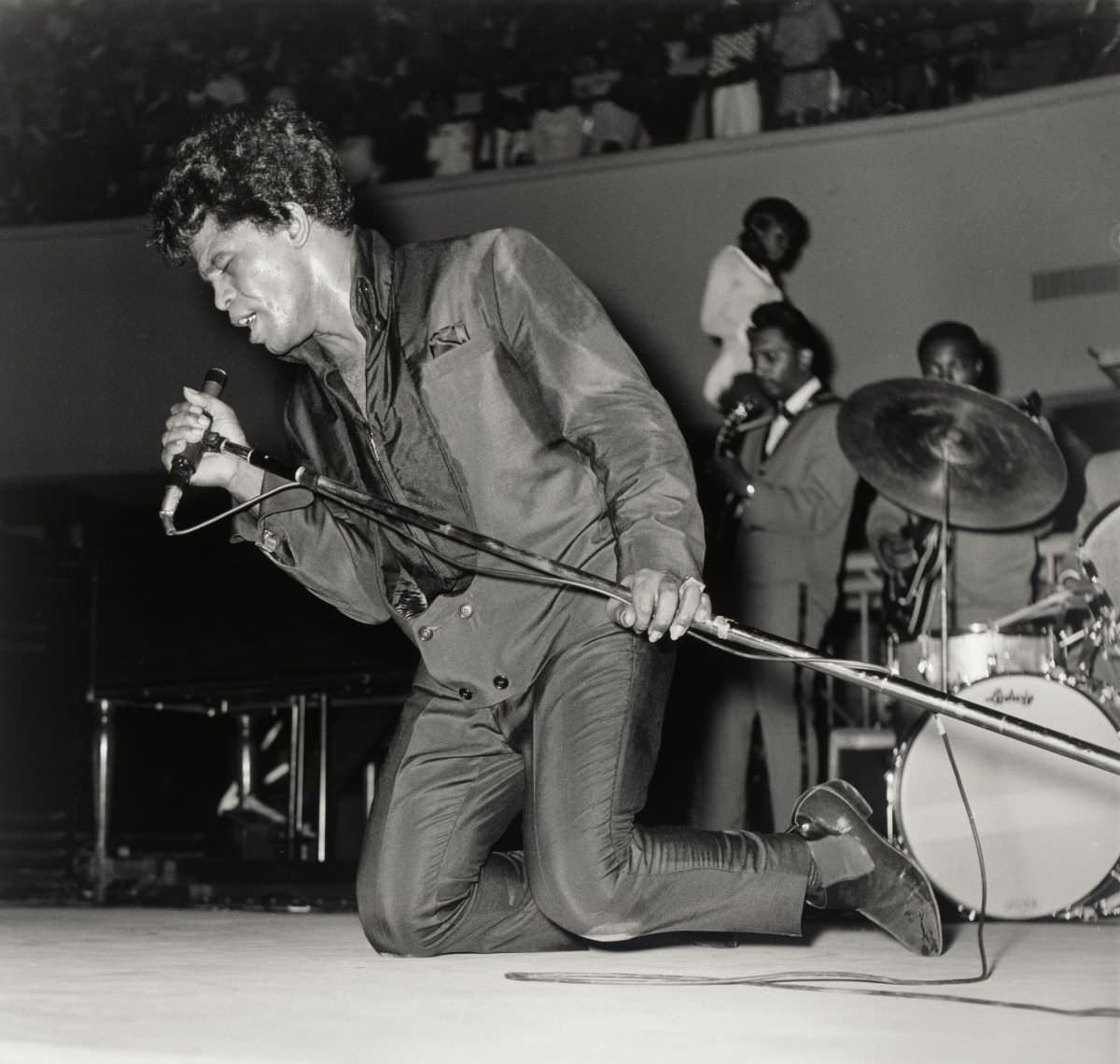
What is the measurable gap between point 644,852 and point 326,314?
984mm

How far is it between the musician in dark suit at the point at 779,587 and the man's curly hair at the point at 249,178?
2.44 metres

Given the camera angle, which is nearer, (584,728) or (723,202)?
(584,728)

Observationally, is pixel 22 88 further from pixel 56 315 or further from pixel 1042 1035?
pixel 1042 1035

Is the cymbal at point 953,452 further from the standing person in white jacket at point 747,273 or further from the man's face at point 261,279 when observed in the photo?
the standing person in white jacket at point 747,273

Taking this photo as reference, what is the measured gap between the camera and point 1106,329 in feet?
21.2

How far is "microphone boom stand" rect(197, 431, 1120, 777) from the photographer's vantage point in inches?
70.9

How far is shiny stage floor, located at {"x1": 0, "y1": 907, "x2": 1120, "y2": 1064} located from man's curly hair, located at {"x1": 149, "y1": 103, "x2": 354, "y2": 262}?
3.84 feet

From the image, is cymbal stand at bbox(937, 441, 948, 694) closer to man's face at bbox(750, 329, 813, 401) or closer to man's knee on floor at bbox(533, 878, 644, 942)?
man's face at bbox(750, 329, 813, 401)

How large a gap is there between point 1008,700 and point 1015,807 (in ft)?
0.90

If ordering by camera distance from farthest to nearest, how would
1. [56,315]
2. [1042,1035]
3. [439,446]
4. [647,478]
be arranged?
[56,315] < [439,446] < [647,478] < [1042,1035]

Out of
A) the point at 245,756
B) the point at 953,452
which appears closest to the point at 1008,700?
the point at 953,452

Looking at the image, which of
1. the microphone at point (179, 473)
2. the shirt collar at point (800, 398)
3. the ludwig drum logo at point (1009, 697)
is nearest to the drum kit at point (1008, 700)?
the ludwig drum logo at point (1009, 697)

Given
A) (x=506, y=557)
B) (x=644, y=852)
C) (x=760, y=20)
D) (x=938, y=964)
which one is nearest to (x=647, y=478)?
(x=506, y=557)

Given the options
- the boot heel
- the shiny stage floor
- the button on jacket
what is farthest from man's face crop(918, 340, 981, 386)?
the button on jacket
